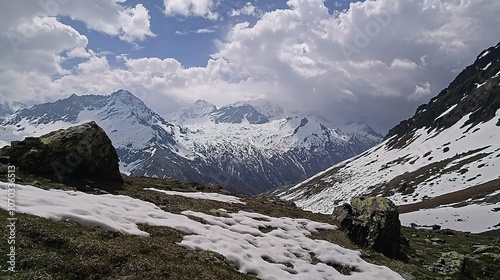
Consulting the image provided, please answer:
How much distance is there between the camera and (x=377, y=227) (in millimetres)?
33500

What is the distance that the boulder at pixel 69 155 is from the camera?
3528 cm

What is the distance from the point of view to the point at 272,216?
1555 inches

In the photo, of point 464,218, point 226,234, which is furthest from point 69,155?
point 464,218

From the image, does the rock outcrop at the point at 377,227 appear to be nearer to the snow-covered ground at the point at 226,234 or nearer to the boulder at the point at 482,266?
the snow-covered ground at the point at 226,234

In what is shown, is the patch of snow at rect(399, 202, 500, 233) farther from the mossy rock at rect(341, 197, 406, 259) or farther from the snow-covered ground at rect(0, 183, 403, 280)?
the snow-covered ground at rect(0, 183, 403, 280)

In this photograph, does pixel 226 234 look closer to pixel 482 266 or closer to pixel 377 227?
pixel 377 227

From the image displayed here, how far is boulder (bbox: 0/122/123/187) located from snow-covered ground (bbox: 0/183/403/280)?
801 centimetres

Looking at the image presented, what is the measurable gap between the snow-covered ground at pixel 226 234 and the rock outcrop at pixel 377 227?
4391mm

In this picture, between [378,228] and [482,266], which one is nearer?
[482,266]

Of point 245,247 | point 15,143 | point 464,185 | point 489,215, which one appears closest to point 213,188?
point 15,143

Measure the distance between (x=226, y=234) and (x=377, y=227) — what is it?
48.2ft

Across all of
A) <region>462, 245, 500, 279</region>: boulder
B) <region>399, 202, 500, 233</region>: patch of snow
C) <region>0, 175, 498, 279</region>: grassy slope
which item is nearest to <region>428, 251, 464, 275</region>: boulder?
<region>462, 245, 500, 279</region>: boulder

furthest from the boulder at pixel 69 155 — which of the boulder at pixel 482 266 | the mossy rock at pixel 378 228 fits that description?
the boulder at pixel 482 266

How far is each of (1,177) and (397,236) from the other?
34.6 m
